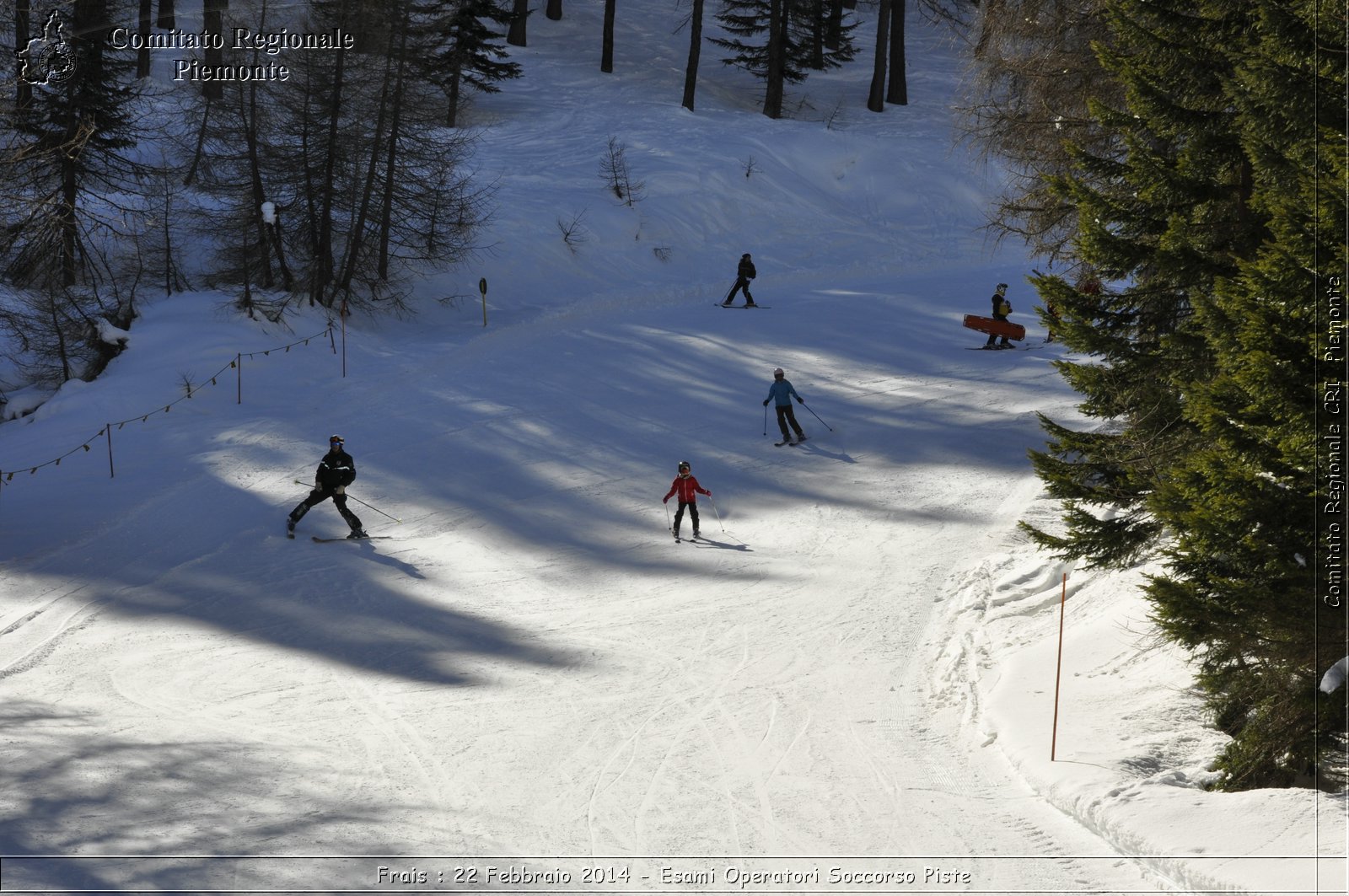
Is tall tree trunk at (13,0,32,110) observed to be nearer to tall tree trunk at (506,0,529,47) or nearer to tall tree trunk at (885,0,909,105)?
tall tree trunk at (506,0,529,47)

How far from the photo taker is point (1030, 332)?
2661 cm

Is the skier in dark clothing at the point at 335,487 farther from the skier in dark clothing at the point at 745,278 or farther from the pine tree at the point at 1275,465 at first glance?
the skier in dark clothing at the point at 745,278

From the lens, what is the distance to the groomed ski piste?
8.29m

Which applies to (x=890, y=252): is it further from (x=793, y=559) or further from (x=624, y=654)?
(x=624, y=654)

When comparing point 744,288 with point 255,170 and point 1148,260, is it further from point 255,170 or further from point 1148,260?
point 1148,260

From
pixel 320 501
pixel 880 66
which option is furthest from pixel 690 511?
pixel 880 66

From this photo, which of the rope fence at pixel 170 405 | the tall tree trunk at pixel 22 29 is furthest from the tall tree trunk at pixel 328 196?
the tall tree trunk at pixel 22 29

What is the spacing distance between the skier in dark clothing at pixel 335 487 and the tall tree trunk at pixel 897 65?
113ft

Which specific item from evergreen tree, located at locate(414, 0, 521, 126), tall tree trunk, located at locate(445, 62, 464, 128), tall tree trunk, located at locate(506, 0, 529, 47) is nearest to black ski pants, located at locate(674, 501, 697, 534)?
evergreen tree, located at locate(414, 0, 521, 126)

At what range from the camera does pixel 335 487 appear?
16.7 metres

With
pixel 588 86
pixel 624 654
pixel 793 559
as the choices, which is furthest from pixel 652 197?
pixel 624 654

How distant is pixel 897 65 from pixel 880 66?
112 inches

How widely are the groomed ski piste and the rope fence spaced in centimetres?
11

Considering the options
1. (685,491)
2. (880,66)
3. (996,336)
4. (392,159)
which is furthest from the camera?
(880,66)
